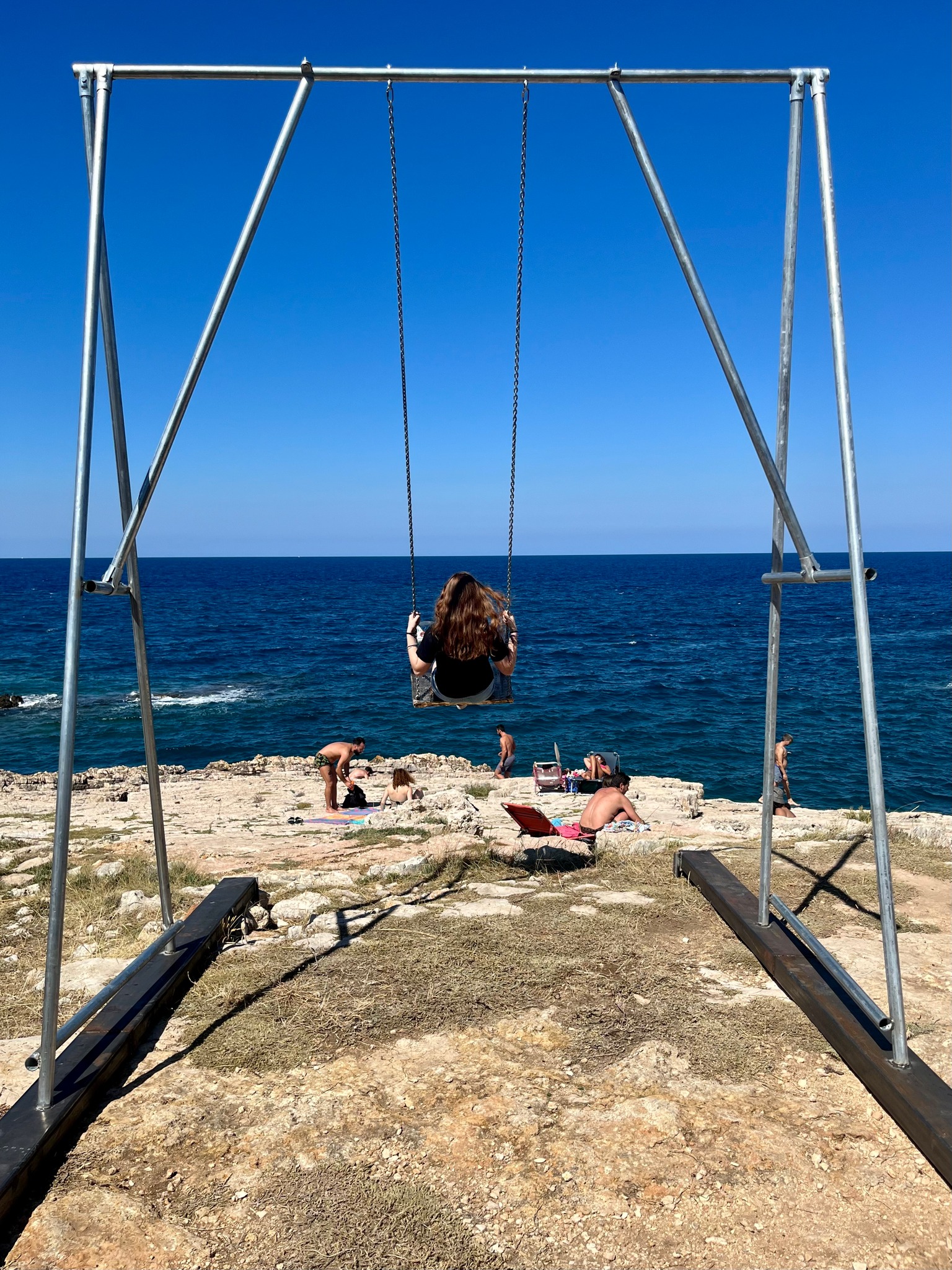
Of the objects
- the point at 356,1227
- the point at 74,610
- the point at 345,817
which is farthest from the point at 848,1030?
the point at 345,817

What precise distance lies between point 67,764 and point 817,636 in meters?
60.7

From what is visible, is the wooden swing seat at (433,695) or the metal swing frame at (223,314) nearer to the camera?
the metal swing frame at (223,314)

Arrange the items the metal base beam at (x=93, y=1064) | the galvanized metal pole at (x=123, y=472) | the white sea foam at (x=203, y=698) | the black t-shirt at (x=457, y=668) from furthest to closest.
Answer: the white sea foam at (x=203, y=698)
the black t-shirt at (x=457, y=668)
the galvanized metal pole at (x=123, y=472)
the metal base beam at (x=93, y=1064)

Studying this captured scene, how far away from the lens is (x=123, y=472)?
5074mm

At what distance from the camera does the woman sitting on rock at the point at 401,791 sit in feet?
49.4

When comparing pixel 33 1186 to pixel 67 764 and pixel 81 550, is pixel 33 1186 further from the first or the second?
pixel 81 550

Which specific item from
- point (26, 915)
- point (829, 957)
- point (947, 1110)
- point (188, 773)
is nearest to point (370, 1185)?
point (947, 1110)

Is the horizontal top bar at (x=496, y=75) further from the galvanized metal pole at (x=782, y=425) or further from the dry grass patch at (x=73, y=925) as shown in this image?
the dry grass patch at (x=73, y=925)

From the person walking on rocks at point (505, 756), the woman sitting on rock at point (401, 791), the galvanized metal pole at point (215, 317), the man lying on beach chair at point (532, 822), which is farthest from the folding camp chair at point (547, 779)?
the galvanized metal pole at point (215, 317)

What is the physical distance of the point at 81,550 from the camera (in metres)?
4.30

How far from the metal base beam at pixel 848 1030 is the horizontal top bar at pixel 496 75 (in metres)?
5.01

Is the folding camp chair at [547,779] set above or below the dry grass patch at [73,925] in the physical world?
below

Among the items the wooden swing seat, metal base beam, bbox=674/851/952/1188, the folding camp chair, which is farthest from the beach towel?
metal base beam, bbox=674/851/952/1188

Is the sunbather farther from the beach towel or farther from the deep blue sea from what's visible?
the deep blue sea
